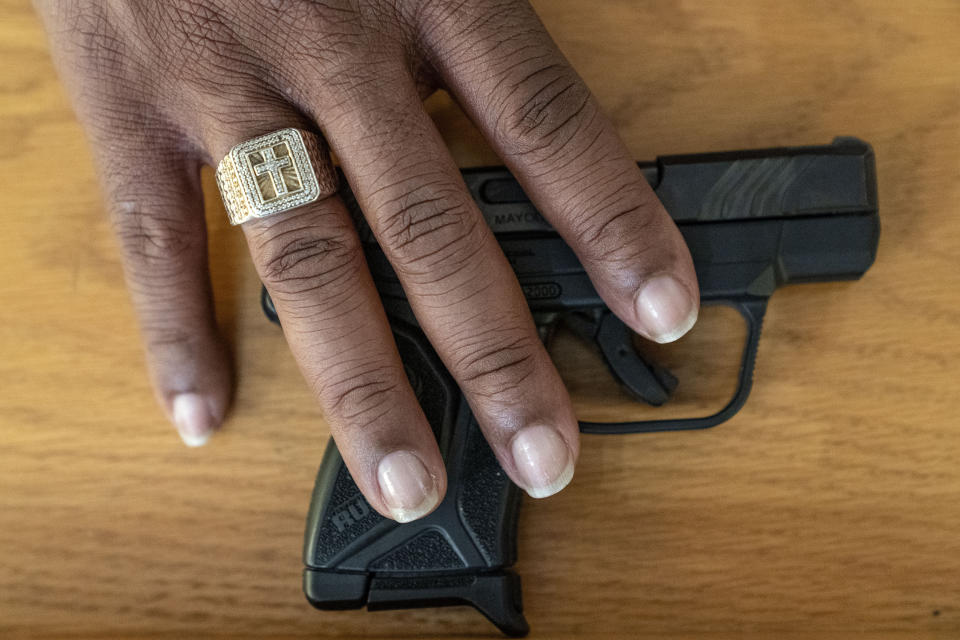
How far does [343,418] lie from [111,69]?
48 centimetres

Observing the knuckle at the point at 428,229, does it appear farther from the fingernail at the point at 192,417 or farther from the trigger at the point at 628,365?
the fingernail at the point at 192,417

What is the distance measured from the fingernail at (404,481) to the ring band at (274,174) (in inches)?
10.7

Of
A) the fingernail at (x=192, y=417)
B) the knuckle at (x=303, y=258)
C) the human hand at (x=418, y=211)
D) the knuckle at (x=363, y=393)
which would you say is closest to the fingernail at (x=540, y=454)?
the human hand at (x=418, y=211)

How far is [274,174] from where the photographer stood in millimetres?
684

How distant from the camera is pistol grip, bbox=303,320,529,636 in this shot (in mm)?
762

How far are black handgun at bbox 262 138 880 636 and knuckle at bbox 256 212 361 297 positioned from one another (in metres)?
0.06

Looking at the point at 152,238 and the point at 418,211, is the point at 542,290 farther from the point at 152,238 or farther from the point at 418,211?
the point at 152,238

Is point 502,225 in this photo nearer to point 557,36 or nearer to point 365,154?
point 365,154

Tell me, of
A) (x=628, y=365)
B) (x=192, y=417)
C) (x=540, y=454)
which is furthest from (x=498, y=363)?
(x=192, y=417)

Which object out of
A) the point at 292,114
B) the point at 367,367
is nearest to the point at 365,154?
the point at 292,114

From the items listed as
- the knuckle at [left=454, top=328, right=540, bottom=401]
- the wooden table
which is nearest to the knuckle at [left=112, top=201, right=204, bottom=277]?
the wooden table

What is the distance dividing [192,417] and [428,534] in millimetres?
340

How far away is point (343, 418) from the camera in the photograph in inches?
27.3

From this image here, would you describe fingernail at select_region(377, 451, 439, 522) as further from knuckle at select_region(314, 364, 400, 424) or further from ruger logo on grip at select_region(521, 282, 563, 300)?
ruger logo on grip at select_region(521, 282, 563, 300)
